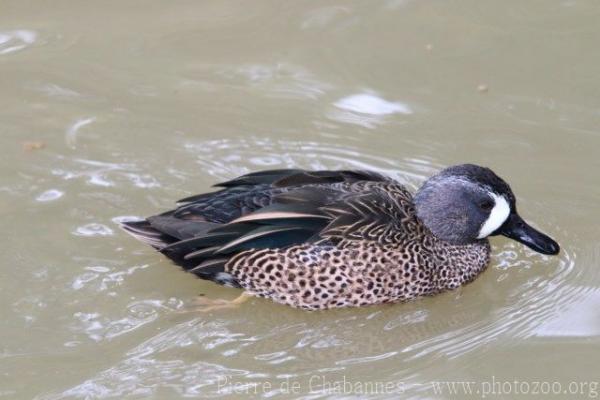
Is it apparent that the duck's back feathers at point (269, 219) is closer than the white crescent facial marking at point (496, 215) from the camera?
Yes

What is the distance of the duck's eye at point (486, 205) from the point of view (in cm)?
711

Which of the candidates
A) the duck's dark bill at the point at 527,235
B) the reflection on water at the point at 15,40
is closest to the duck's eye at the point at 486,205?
the duck's dark bill at the point at 527,235

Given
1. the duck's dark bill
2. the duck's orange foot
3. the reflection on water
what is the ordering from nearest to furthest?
the duck's orange foot < the duck's dark bill < the reflection on water

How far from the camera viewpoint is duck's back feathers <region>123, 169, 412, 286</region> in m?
6.74

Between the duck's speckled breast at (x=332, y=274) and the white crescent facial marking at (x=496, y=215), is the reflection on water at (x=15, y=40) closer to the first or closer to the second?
the duck's speckled breast at (x=332, y=274)

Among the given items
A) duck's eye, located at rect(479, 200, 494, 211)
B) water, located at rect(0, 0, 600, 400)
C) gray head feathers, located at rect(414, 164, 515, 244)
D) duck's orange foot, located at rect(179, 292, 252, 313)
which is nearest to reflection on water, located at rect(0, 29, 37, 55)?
water, located at rect(0, 0, 600, 400)

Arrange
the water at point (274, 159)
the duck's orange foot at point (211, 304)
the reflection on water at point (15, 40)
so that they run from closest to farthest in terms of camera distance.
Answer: the water at point (274, 159), the duck's orange foot at point (211, 304), the reflection on water at point (15, 40)

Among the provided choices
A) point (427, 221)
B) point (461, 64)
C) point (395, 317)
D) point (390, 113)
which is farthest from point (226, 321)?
point (461, 64)

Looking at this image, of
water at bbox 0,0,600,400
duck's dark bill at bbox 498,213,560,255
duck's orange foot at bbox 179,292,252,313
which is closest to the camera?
water at bbox 0,0,600,400

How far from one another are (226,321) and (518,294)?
1913 mm

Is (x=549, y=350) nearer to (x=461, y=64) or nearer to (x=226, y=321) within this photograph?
(x=226, y=321)

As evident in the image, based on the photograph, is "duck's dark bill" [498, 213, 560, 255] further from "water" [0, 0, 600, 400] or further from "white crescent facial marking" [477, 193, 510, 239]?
"water" [0, 0, 600, 400]

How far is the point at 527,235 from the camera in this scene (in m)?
7.17

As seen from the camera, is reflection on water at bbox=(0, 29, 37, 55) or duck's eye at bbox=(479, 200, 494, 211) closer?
duck's eye at bbox=(479, 200, 494, 211)
